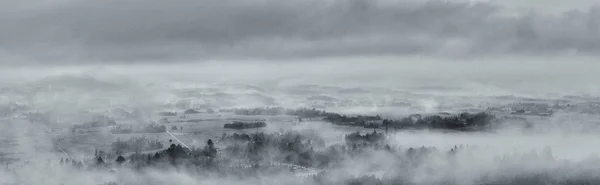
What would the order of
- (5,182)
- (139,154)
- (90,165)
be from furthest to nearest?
(139,154) → (90,165) → (5,182)

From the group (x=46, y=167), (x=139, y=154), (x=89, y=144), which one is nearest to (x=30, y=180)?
(x=46, y=167)

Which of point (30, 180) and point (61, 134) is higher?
point (61, 134)

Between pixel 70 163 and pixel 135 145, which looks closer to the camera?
pixel 70 163

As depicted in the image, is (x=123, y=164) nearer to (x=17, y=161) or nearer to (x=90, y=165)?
(x=90, y=165)

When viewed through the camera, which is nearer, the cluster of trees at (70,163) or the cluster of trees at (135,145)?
the cluster of trees at (70,163)

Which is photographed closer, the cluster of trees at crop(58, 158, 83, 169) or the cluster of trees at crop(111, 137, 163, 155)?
the cluster of trees at crop(58, 158, 83, 169)

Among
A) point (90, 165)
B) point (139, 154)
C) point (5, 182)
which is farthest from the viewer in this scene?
point (139, 154)

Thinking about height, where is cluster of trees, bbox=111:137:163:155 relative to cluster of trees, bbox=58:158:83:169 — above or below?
above

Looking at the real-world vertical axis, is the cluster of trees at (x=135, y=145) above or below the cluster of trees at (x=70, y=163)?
above
